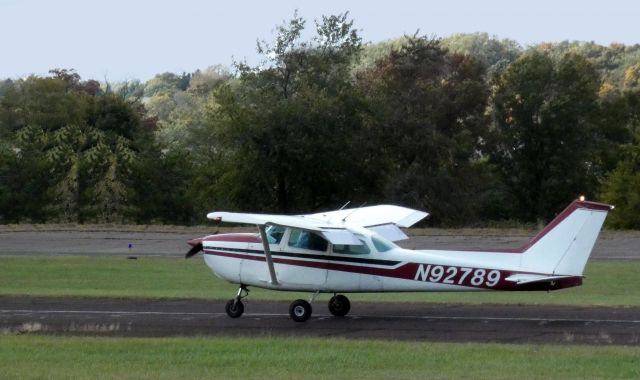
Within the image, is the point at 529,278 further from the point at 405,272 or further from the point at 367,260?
the point at 367,260

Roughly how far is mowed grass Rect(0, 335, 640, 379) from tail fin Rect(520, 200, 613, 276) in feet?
8.16

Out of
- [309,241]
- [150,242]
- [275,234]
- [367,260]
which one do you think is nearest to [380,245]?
[367,260]

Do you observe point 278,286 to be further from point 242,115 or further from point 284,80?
point 284,80

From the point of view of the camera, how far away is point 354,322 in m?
19.0

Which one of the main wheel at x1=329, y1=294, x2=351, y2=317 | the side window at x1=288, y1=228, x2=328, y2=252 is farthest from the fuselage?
the main wheel at x1=329, y1=294, x2=351, y2=317

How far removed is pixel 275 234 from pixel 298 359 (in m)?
A: 5.27

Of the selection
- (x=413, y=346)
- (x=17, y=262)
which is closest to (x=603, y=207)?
(x=413, y=346)

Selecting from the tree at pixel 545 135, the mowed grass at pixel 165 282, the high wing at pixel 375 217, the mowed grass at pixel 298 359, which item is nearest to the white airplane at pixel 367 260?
the high wing at pixel 375 217

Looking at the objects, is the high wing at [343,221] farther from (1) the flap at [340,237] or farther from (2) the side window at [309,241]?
(2) the side window at [309,241]

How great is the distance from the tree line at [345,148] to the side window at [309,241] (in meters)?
32.6

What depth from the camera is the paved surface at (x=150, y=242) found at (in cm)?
4056

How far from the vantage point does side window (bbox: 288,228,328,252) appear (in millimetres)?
19125

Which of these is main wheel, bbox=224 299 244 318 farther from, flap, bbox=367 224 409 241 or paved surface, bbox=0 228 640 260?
paved surface, bbox=0 228 640 260

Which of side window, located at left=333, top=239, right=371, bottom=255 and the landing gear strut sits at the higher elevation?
side window, located at left=333, top=239, right=371, bottom=255
